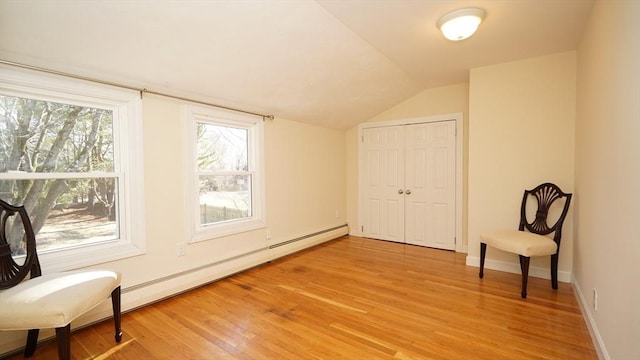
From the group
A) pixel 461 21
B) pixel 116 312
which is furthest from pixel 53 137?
pixel 461 21

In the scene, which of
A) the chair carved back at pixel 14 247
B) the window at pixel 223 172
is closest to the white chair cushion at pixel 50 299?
the chair carved back at pixel 14 247

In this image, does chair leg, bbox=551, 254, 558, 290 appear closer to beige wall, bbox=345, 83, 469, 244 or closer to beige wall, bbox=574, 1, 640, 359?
beige wall, bbox=574, 1, 640, 359

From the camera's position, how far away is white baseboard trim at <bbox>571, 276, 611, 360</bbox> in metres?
1.74

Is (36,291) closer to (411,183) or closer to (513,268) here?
(513,268)

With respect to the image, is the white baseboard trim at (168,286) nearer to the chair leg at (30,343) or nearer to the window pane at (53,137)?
the chair leg at (30,343)

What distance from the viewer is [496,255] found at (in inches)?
132

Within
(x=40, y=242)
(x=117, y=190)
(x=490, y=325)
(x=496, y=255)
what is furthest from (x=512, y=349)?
(x=40, y=242)

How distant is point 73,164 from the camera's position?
7.28 feet

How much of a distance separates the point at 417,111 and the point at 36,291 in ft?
14.9

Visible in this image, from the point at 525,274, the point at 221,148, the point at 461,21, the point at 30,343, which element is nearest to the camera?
the point at 30,343

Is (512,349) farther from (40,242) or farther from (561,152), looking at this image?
(40,242)

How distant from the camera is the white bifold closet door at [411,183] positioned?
423cm

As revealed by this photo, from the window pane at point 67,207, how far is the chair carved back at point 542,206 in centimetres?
403

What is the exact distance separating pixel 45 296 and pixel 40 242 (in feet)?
2.51
